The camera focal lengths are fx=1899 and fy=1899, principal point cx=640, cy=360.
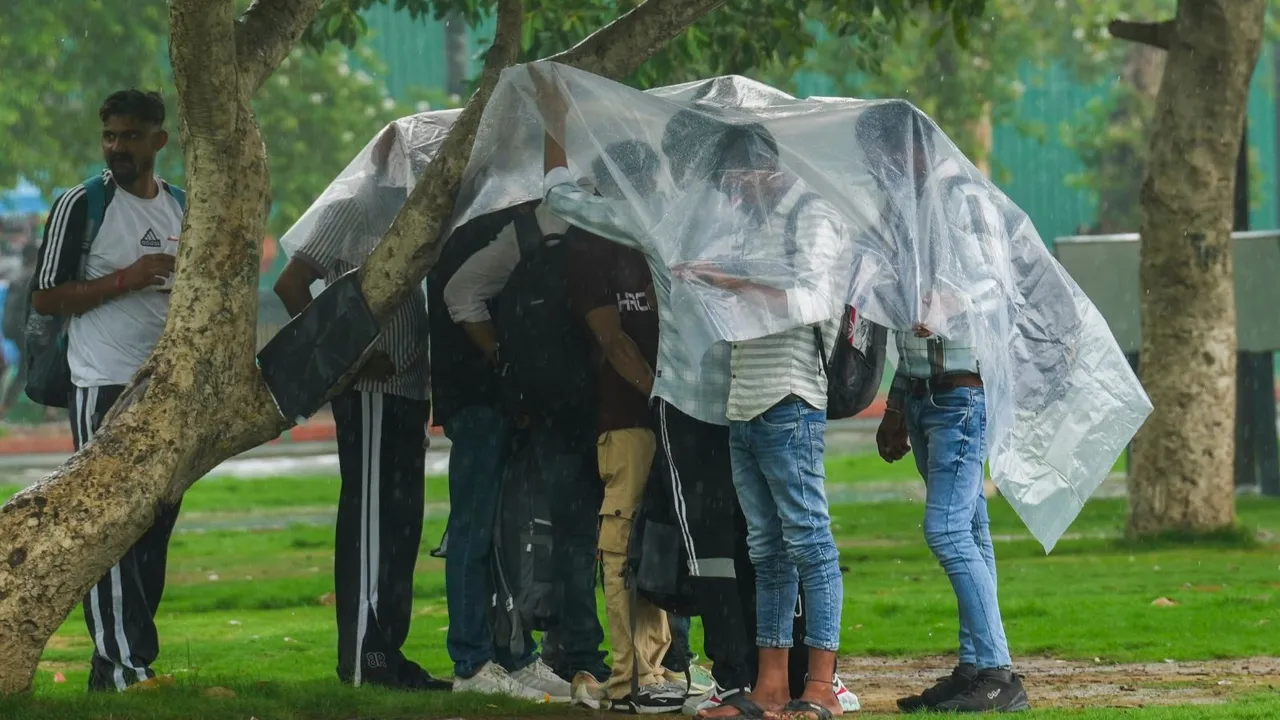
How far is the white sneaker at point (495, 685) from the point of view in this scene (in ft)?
22.0

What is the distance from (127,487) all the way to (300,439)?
21.5 meters

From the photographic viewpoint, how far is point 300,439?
90.0 ft

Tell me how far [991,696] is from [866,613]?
316cm

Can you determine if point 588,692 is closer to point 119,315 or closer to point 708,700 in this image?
point 708,700

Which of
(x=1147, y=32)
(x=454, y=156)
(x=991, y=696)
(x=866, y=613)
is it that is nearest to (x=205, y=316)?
(x=454, y=156)

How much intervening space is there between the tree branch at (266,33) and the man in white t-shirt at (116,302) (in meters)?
0.41

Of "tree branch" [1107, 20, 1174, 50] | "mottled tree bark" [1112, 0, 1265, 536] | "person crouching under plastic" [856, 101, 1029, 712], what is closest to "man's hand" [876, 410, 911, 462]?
"person crouching under plastic" [856, 101, 1029, 712]

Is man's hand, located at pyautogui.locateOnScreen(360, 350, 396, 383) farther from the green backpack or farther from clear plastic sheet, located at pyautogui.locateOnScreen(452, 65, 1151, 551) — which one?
the green backpack

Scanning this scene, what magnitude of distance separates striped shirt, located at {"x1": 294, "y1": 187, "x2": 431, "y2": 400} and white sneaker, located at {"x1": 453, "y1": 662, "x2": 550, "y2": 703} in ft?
3.43

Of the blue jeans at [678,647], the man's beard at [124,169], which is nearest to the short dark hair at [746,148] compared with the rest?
the blue jeans at [678,647]

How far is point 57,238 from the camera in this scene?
6699 mm

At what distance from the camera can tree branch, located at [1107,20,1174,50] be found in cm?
1221

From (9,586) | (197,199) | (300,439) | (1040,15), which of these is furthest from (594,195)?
(1040,15)

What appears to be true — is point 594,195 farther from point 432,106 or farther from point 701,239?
point 432,106
